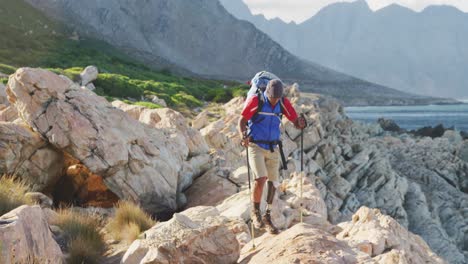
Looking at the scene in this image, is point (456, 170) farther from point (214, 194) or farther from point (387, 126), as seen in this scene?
point (387, 126)

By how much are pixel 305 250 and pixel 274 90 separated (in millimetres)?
3135

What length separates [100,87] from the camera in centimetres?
3200

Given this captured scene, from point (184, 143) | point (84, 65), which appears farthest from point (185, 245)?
point (84, 65)

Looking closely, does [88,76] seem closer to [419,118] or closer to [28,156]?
[28,156]

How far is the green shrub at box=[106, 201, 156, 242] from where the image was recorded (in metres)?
9.26

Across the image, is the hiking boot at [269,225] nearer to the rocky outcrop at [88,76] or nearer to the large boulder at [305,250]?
the large boulder at [305,250]

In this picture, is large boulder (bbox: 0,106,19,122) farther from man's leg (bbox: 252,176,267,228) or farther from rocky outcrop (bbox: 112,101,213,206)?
man's leg (bbox: 252,176,267,228)

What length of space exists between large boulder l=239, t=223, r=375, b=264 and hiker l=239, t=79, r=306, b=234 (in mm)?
1659

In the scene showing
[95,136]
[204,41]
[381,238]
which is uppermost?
[204,41]

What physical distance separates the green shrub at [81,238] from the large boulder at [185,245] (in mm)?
857

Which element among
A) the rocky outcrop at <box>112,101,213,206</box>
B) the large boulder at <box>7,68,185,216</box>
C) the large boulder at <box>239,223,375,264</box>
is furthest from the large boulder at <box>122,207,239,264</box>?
the rocky outcrop at <box>112,101,213,206</box>

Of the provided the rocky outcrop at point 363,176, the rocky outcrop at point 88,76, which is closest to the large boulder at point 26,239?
the rocky outcrop at point 363,176

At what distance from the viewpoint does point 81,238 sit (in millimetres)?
8312

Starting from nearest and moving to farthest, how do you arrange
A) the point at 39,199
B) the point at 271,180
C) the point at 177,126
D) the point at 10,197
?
1. the point at 10,197
2. the point at 271,180
3. the point at 39,199
4. the point at 177,126
